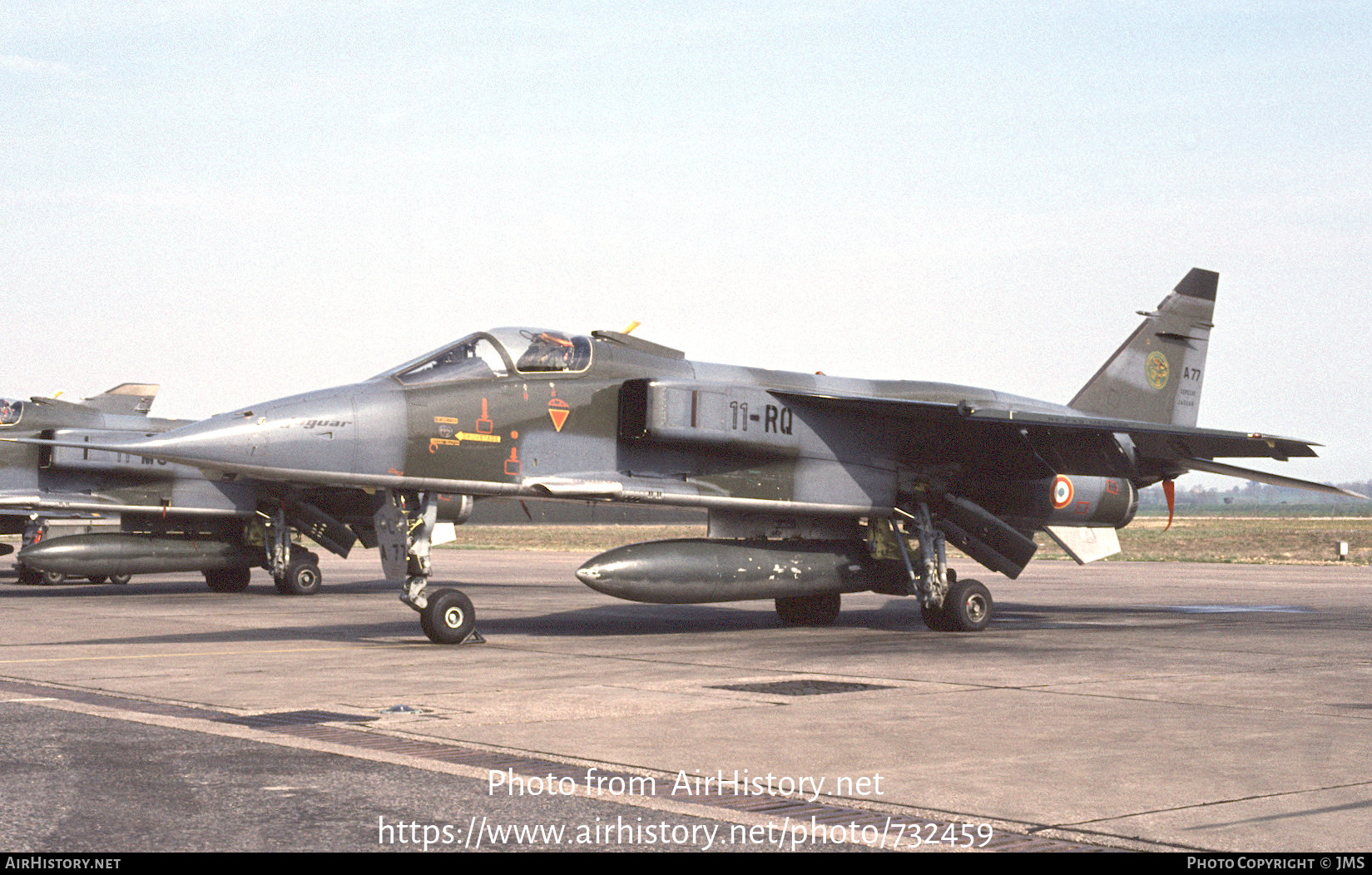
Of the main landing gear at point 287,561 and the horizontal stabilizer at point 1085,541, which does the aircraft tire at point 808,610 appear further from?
the main landing gear at point 287,561

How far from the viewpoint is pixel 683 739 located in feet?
28.7

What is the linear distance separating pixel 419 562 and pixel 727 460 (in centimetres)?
411

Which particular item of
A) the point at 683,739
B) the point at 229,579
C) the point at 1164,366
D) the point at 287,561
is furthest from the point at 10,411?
the point at 683,739

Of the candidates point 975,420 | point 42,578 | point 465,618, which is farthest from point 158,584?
point 975,420

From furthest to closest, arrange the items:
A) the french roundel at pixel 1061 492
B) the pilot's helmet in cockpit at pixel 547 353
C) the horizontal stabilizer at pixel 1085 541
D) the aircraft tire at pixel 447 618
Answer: the horizontal stabilizer at pixel 1085 541 < the french roundel at pixel 1061 492 < the pilot's helmet in cockpit at pixel 547 353 < the aircraft tire at pixel 447 618

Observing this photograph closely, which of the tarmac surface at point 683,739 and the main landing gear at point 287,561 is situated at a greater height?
the tarmac surface at point 683,739

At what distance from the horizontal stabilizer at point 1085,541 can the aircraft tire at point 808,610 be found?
12.6ft

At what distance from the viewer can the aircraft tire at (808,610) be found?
19.0 m

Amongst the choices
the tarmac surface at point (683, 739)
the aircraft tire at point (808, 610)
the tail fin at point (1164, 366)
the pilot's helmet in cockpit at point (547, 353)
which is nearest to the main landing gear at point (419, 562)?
the tarmac surface at point (683, 739)

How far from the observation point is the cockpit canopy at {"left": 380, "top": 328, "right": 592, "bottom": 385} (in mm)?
15227

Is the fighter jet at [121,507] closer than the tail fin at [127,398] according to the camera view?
Yes

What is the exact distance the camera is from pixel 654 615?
20578 millimetres

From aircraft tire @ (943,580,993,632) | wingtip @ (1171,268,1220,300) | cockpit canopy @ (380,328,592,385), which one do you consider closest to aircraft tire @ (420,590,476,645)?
cockpit canopy @ (380,328,592,385)

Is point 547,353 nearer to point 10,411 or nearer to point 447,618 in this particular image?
point 447,618
